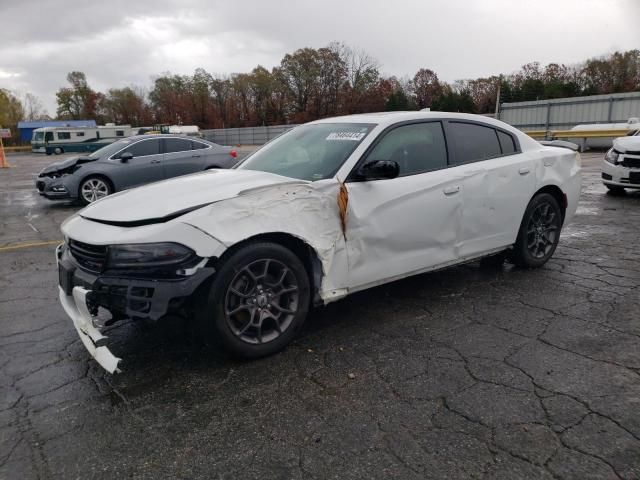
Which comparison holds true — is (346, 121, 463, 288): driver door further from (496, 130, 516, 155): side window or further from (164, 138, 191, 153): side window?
(164, 138, 191, 153): side window

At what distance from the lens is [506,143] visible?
4.87 m

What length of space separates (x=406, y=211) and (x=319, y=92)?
→ 2398 inches

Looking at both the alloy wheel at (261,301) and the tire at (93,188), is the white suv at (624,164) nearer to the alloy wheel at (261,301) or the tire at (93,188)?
the alloy wheel at (261,301)

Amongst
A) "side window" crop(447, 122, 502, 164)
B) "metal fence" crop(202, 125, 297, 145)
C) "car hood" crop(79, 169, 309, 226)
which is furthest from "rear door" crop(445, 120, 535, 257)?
"metal fence" crop(202, 125, 297, 145)

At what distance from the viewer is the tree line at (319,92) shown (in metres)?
51.1

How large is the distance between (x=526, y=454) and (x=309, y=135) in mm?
3002

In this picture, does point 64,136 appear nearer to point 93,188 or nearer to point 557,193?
point 93,188

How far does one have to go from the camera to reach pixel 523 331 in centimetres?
371

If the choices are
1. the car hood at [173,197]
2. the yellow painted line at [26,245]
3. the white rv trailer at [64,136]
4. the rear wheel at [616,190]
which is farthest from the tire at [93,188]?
the white rv trailer at [64,136]

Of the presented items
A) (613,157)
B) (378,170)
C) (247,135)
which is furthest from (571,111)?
(247,135)

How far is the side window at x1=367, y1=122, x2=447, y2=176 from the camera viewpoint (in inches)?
157

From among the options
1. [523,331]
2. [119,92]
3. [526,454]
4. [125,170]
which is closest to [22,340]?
[526,454]

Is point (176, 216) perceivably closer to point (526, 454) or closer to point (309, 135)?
point (309, 135)

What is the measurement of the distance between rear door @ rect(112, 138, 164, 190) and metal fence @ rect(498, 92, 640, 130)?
79.6ft
